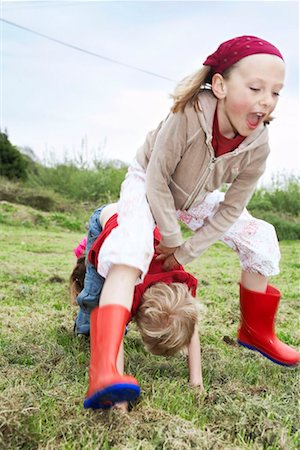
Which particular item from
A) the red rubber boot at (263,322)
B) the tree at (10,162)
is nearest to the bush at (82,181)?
the tree at (10,162)

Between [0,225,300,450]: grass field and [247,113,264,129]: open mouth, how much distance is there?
96cm

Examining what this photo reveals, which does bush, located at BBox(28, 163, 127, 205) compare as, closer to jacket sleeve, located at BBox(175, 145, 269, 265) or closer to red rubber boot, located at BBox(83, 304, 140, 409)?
jacket sleeve, located at BBox(175, 145, 269, 265)

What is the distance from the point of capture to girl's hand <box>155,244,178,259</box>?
2275mm

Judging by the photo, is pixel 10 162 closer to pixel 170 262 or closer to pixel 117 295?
pixel 170 262

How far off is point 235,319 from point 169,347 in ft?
4.94

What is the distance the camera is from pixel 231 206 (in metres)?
2.42

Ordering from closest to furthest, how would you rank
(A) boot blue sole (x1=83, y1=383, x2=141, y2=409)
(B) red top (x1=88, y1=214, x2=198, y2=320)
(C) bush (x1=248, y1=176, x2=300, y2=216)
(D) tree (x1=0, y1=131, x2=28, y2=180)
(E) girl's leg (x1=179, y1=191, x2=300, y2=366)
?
(A) boot blue sole (x1=83, y1=383, x2=141, y2=409)
(B) red top (x1=88, y1=214, x2=198, y2=320)
(E) girl's leg (x1=179, y1=191, x2=300, y2=366)
(C) bush (x1=248, y1=176, x2=300, y2=216)
(D) tree (x1=0, y1=131, x2=28, y2=180)

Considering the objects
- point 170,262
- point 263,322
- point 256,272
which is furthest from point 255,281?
point 170,262

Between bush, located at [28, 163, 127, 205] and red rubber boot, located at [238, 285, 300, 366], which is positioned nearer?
red rubber boot, located at [238, 285, 300, 366]

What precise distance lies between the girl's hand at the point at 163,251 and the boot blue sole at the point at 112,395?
0.67 m

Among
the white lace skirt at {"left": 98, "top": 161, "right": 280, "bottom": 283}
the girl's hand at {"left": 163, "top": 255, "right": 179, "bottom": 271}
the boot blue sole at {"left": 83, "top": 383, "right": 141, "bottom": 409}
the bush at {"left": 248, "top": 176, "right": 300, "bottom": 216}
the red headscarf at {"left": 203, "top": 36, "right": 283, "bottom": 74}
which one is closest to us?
the boot blue sole at {"left": 83, "top": 383, "right": 141, "bottom": 409}

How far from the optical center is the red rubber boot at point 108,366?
1696 mm

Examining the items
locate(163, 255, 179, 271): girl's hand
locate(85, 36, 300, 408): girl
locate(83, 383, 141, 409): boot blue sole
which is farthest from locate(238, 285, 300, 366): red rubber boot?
locate(83, 383, 141, 409): boot blue sole

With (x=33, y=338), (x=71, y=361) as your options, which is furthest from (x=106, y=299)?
(x=33, y=338)
